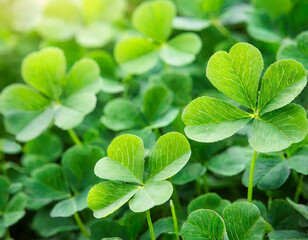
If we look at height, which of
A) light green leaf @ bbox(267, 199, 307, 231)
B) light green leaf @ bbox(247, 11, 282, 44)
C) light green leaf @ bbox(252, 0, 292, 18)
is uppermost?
light green leaf @ bbox(252, 0, 292, 18)

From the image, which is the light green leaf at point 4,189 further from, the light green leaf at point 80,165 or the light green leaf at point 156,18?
the light green leaf at point 156,18

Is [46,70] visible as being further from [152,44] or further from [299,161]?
[299,161]

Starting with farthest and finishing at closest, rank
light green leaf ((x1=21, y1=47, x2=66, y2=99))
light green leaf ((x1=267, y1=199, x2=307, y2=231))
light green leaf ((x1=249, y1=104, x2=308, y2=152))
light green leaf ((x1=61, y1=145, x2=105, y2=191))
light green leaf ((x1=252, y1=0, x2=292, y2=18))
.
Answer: light green leaf ((x1=252, y1=0, x2=292, y2=18)) < light green leaf ((x1=21, y1=47, x2=66, y2=99)) < light green leaf ((x1=61, y1=145, x2=105, y2=191)) < light green leaf ((x1=267, y1=199, x2=307, y2=231)) < light green leaf ((x1=249, y1=104, x2=308, y2=152))

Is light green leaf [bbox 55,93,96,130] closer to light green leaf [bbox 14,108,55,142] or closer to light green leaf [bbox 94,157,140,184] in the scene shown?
light green leaf [bbox 14,108,55,142]

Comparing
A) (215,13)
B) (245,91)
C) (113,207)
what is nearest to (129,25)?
(215,13)

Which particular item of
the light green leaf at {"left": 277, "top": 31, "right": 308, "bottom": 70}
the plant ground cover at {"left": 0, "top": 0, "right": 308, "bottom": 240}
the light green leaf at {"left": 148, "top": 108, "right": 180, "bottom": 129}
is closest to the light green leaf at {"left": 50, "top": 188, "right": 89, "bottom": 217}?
the plant ground cover at {"left": 0, "top": 0, "right": 308, "bottom": 240}

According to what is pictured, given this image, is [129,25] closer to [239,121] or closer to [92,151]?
[92,151]

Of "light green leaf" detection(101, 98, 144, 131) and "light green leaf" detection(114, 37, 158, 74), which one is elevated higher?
"light green leaf" detection(114, 37, 158, 74)

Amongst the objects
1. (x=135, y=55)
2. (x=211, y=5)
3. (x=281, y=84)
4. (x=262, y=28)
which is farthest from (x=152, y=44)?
(x=281, y=84)

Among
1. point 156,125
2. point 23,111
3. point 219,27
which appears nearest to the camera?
point 156,125
